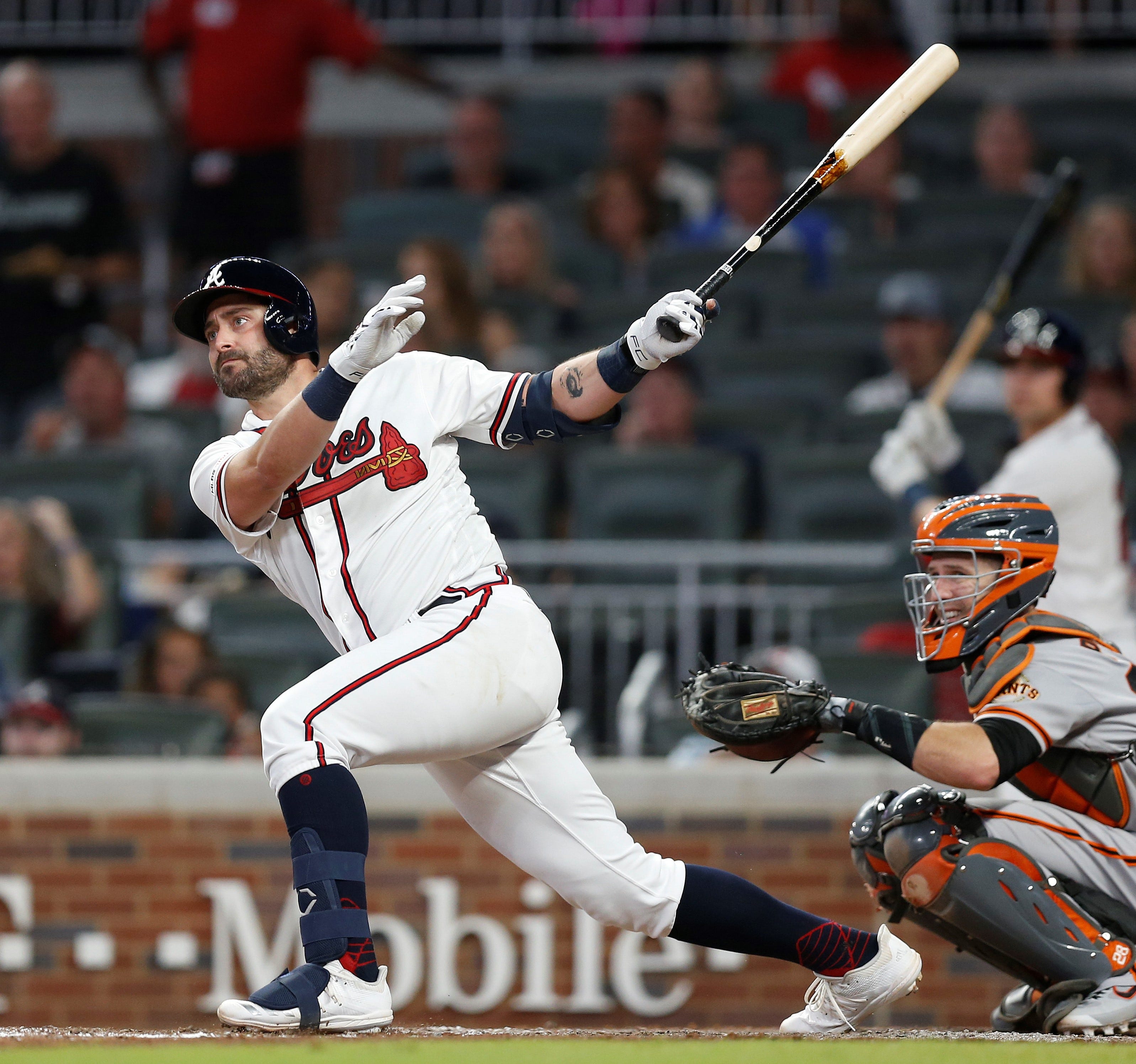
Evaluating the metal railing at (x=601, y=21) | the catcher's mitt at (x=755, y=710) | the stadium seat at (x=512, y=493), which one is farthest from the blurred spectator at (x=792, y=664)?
the metal railing at (x=601, y=21)

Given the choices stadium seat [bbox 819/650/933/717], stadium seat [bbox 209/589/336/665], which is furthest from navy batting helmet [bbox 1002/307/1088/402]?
stadium seat [bbox 209/589/336/665]

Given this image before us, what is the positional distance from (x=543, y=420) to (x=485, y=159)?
612 centimetres

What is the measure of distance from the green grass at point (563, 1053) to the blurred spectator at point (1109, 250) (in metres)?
5.60

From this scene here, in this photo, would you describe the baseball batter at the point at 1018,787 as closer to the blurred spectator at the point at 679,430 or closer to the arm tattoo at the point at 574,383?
the arm tattoo at the point at 574,383

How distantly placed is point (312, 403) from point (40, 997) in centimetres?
344

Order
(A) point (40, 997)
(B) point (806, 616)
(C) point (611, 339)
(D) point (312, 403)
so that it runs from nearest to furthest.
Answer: (D) point (312, 403) → (A) point (40, 997) → (B) point (806, 616) → (C) point (611, 339)

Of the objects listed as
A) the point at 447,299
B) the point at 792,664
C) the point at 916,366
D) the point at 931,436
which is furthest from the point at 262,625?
the point at 916,366

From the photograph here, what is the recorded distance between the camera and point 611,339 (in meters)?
8.56

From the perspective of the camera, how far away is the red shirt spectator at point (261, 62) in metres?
9.65

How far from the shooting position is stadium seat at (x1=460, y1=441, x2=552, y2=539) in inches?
291

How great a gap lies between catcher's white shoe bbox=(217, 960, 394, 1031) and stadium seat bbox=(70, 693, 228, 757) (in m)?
2.96

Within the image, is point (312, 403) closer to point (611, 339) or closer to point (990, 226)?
point (611, 339)

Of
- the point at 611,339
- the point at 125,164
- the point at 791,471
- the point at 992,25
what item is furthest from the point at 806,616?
the point at 125,164

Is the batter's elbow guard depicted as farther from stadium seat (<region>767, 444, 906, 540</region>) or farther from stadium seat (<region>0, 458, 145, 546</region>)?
stadium seat (<region>0, 458, 145, 546</region>)
